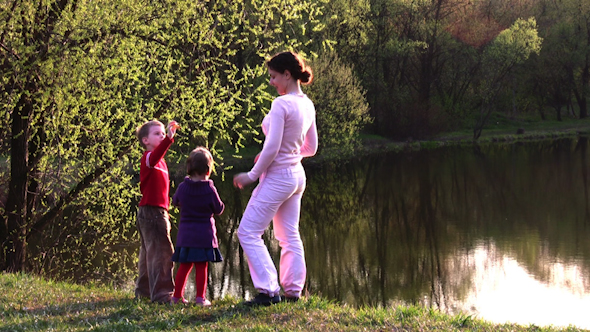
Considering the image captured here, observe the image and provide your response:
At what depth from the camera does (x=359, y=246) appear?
2170 cm

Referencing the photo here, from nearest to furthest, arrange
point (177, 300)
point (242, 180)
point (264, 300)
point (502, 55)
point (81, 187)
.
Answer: point (242, 180)
point (264, 300)
point (177, 300)
point (81, 187)
point (502, 55)

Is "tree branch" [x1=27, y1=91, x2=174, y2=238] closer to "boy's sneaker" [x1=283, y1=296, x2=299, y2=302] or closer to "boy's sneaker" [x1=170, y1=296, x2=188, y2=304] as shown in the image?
"boy's sneaker" [x1=170, y1=296, x2=188, y2=304]

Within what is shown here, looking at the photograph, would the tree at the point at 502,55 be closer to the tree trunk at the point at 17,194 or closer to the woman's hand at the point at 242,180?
the tree trunk at the point at 17,194

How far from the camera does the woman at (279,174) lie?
20.9ft

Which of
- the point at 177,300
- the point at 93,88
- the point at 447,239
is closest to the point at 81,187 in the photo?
the point at 93,88

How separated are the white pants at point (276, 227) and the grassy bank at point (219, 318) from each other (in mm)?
258

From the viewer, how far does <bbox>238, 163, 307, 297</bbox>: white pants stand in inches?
255

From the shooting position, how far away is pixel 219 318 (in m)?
6.28

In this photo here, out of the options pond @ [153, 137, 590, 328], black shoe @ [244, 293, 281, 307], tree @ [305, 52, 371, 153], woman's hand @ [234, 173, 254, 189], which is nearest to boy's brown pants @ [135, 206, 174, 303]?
black shoe @ [244, 293, 281, 307]

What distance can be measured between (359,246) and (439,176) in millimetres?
14728

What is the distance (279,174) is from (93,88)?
458 centimetres

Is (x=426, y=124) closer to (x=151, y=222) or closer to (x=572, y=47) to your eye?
(x=572, y=47)

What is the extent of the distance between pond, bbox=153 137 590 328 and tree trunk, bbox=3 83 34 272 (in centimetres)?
464

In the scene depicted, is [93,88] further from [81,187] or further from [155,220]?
[155,220]
